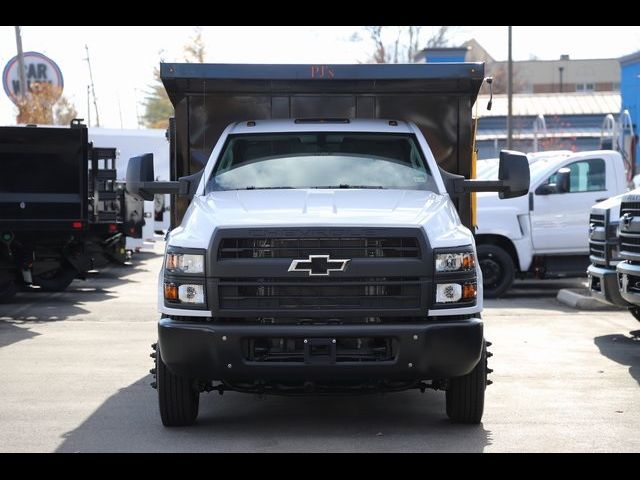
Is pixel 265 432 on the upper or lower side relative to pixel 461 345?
lower

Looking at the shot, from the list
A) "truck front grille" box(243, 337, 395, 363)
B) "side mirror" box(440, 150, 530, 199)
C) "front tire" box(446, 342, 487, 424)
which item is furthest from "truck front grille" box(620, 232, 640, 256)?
"truck front grille" box(243, 337, 395, 363)

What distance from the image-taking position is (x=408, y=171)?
28.5 ft

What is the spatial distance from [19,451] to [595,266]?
7.51m

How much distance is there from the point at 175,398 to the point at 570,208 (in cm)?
1058

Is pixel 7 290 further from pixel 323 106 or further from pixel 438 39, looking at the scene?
Answer: pixel 438 39

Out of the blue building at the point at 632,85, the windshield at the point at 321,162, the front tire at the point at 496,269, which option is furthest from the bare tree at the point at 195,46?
the windshield at the point at 321,162

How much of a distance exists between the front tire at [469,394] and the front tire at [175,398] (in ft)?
5.46

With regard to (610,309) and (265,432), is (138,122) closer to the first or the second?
(610,309)

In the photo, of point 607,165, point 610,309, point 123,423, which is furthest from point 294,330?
point 607,165

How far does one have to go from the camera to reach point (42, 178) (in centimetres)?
1639

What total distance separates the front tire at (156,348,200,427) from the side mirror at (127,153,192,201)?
137 cm

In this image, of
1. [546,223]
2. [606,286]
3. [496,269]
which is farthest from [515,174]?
[546,223]

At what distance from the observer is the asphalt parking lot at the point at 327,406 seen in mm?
7395

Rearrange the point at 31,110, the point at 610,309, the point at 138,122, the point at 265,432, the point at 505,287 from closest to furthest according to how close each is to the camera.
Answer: the point at 265,432 → the point at 610,309 → the point at 505,287 → the point at 31,110 → the point at 138,122
